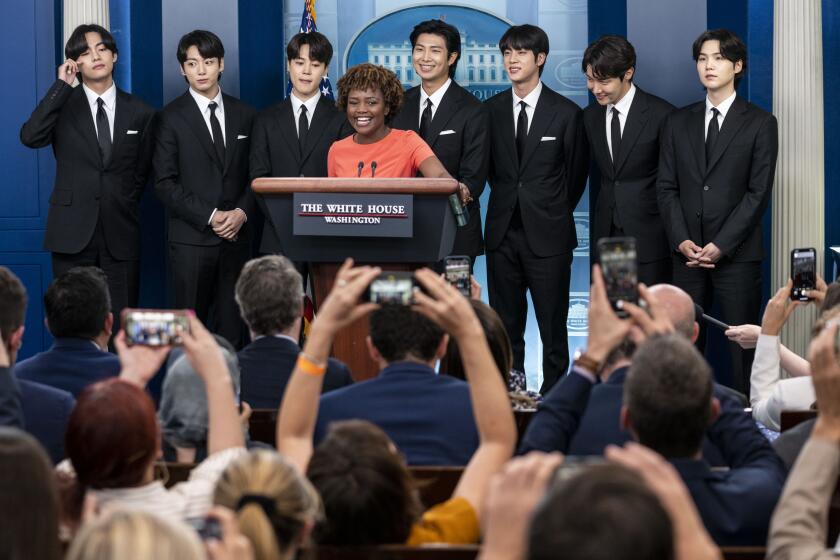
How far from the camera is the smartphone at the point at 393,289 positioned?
2635 millimetres

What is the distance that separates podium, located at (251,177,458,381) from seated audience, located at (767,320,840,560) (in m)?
2.71

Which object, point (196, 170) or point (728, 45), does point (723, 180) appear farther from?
point (196, 170)

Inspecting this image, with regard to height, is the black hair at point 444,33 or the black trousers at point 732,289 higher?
the black hair at point 444,33

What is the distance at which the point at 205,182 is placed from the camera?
22.5 feet

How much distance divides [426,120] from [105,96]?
1742 mm

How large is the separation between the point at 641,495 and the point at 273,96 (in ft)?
20.5

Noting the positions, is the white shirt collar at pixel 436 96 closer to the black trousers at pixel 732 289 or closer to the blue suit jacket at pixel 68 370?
the black trousers at pixel 732 289

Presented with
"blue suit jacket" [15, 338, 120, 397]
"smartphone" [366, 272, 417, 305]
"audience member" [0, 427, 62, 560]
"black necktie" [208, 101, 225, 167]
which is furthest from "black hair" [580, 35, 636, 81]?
"audience member" [0, 427, 62, 560]

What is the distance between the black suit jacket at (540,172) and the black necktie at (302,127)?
98 centimetres

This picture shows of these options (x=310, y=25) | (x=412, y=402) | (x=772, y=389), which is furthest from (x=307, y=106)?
(x=412, y=402)

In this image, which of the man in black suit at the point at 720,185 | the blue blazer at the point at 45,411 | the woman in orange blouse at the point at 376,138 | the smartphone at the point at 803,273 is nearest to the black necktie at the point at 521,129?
the man in black suit at the point at 720,185

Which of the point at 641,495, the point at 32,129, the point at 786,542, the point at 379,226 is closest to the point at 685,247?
the point at 379,226

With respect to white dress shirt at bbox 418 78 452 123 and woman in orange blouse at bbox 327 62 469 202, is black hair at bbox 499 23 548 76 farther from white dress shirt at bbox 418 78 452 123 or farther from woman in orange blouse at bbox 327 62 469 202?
woman in orange blouse at bbox 327 62 469 202

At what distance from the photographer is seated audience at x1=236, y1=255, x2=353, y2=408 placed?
385cm
